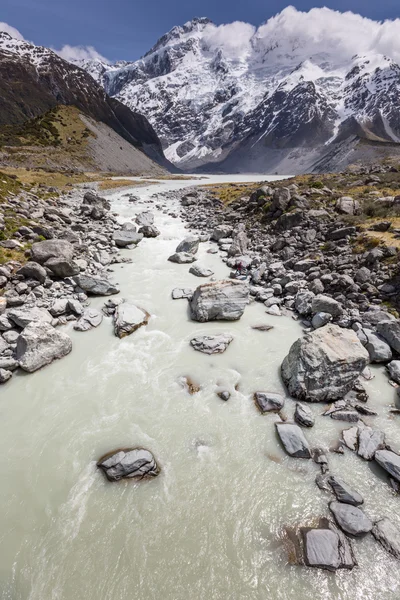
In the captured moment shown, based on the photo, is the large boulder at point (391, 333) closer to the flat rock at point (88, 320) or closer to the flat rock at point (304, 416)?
the flat rock at point (304, 416)

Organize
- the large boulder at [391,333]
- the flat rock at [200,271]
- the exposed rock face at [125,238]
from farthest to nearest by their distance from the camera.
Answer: the exposed rock face at [125,238], the flat rock at [200,271], the large boulder at [391,333]

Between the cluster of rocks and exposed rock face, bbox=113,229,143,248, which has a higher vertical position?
exposed rock face, bbox=113,229,143,248

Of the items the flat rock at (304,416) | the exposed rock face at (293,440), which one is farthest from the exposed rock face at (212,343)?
the exposed rock face at (293,440)

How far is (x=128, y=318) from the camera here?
15125 mm

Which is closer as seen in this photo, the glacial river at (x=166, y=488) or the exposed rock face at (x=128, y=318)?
the glacial river at (x=166, y=488)

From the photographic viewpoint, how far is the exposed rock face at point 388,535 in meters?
6.80

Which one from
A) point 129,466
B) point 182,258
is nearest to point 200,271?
point 182,258

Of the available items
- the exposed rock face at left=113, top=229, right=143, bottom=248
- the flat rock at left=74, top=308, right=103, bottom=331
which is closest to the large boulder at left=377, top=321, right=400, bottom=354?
the flat rock at left=74, top=308, right=103, bottom=331

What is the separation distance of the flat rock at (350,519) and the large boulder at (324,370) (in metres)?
3.73

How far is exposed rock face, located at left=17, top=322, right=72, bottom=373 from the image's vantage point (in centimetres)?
1167

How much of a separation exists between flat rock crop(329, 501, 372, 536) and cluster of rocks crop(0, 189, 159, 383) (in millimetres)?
10895

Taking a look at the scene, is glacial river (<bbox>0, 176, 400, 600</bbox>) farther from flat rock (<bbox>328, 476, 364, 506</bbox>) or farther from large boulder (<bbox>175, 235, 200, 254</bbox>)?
large boulder (<bbox>175, 235, 200, 254</bbox>)

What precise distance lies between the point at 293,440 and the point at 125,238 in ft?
76.4

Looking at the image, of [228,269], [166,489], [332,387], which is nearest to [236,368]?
[332,387]
